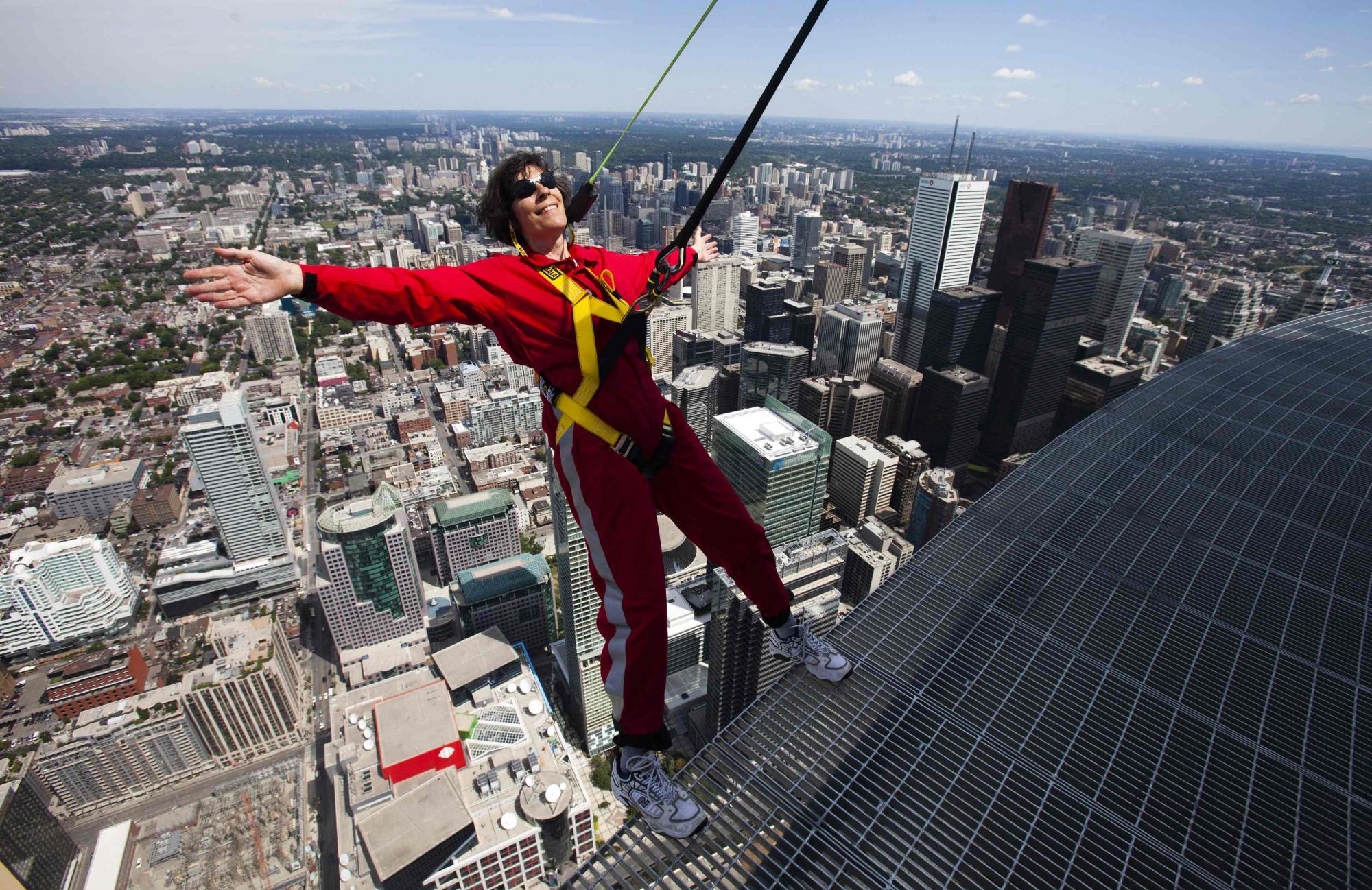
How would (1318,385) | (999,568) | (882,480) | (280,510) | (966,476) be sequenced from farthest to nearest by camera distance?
(966,476)
(882,480)
(280,510)
(1318,385)
(999,568)

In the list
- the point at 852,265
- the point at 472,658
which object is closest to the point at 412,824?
the point at 472,658

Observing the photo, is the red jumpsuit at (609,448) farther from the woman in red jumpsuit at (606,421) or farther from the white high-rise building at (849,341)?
the white high-rise building at (849,341)

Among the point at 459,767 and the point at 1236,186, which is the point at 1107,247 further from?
the point at 1236,186

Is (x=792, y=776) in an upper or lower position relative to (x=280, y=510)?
upper

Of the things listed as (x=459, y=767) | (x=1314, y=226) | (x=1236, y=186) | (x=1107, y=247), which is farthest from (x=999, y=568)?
(x=1236, y=186)

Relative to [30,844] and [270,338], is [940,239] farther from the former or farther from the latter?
[30,844]

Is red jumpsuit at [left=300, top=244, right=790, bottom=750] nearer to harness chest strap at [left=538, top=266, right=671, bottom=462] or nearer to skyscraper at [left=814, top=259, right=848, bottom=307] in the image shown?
harness chest strap at [left=538, top=266, right=671, bottom=462]

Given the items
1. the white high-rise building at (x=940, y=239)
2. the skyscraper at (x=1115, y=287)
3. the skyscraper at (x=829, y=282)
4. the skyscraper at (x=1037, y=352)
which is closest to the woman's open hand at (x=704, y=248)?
the skyscraper at (x=1037, y=352)

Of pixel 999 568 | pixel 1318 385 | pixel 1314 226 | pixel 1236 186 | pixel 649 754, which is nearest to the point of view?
pixel 649 754
